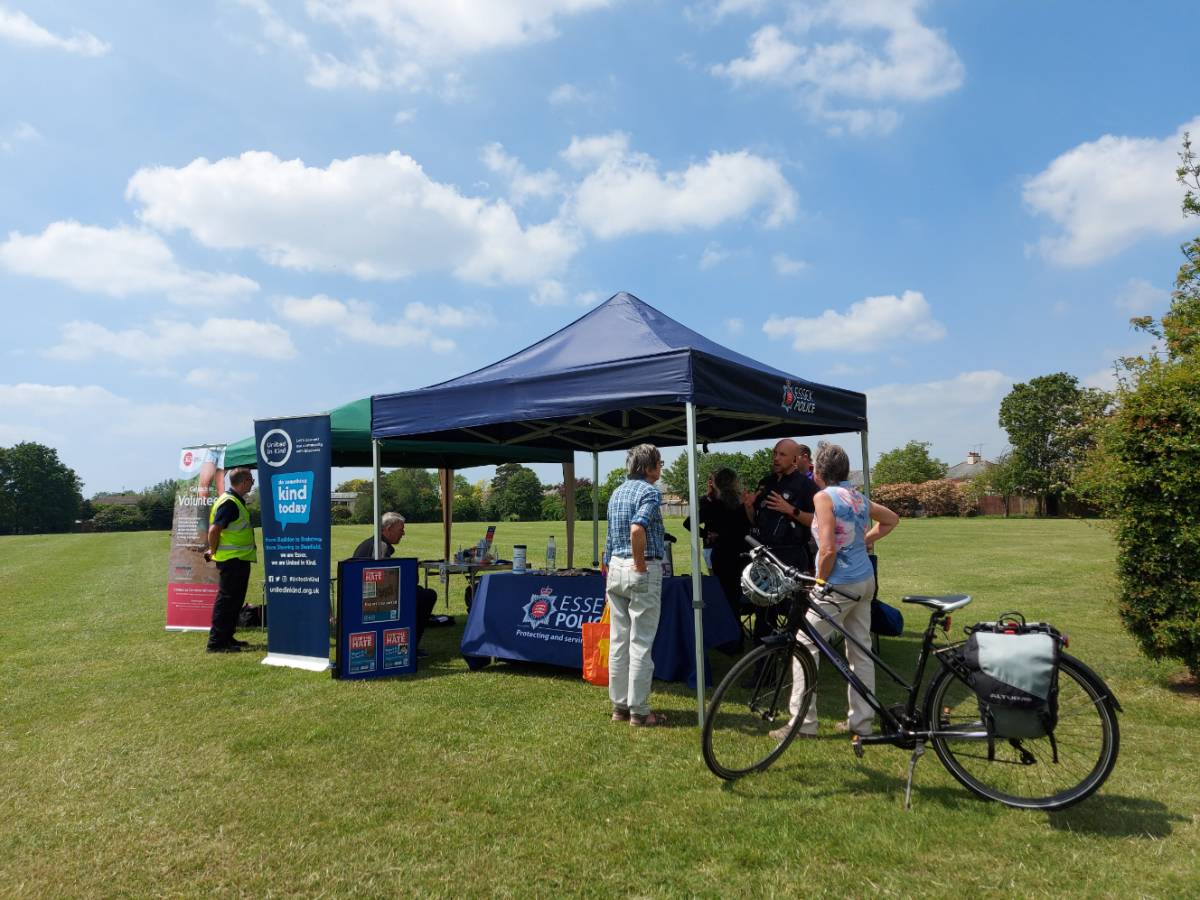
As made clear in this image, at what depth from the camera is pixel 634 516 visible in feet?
15.4

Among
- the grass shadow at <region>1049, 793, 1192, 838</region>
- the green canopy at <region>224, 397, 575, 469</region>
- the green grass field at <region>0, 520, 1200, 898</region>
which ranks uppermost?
the green canopy at <region>224, 397, 575, 469</region>

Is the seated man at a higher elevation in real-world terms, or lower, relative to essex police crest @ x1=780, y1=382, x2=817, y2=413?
lower

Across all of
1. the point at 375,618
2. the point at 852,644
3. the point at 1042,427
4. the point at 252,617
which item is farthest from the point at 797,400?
the point at 1042,427


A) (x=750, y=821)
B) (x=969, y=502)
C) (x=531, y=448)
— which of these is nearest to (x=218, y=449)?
(x=531, y=448)

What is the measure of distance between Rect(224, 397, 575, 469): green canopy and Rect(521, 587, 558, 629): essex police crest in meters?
2.23

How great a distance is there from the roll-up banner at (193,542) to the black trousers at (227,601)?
5.53ft

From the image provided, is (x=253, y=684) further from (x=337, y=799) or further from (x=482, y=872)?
(x=482, y=872)

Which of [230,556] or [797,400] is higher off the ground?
[797,400]

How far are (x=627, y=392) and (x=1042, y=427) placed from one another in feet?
209

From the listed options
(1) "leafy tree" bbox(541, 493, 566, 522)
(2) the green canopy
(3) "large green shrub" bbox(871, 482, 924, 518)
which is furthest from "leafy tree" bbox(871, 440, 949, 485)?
(2) the green canopy

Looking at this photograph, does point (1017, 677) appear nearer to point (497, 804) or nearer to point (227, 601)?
point (497, 804)

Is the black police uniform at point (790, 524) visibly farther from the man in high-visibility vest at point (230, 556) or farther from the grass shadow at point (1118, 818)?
the man in high-visibility vest at point (230, 556)

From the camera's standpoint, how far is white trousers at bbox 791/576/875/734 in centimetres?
412

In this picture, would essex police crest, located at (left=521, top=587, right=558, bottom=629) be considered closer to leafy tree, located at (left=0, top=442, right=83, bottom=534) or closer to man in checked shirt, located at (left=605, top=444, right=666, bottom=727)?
man in checked shirt, located at (left=605, top=444, right=666, bottom=727)
